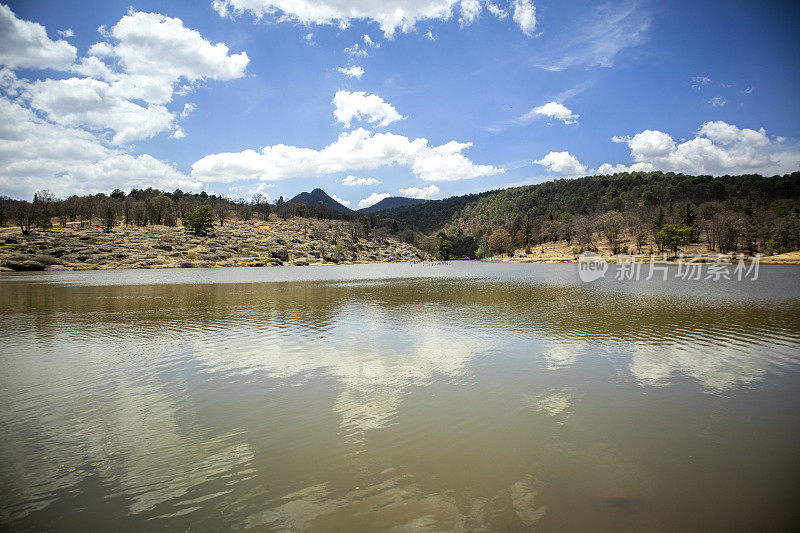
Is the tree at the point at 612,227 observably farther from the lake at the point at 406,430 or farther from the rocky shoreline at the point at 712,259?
the lake at the point at 406,430

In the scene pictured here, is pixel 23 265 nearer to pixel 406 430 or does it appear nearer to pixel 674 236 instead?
pixel 406 430

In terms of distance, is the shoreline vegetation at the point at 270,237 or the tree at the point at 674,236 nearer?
the shoreline vegetation at the point at 270,237

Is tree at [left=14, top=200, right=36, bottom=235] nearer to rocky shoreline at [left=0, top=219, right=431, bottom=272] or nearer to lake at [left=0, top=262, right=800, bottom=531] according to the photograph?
rocky shoreline at [left=0, top=219, right=431, bottom=272]

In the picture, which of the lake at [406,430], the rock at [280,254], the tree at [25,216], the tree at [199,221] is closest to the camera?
the lake at [406,430]

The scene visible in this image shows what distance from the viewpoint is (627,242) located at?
159500 mm

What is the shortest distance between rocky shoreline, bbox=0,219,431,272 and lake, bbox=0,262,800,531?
10727 cm

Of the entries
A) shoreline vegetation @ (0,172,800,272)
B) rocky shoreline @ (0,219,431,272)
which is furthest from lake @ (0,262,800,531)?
shoreline vegetation @ (0,172,800,272)

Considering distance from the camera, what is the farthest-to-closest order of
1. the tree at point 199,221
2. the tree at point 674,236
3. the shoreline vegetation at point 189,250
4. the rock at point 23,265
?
the tree at point 199,221
the tree at point 674,236
the shoreline vegetation at point 189,250
the rock at point 23,265

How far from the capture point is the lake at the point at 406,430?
20.6 ft

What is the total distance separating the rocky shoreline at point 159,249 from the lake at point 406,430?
10727cm

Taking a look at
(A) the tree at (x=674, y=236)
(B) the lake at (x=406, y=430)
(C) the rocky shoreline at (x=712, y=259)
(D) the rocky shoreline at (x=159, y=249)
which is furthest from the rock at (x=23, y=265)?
(A) the tree at (x=674, y=236)

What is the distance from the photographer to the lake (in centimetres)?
627

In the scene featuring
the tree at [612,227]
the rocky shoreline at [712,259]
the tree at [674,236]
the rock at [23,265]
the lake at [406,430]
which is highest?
the tree at [612,227]

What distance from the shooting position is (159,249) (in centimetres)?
12656
